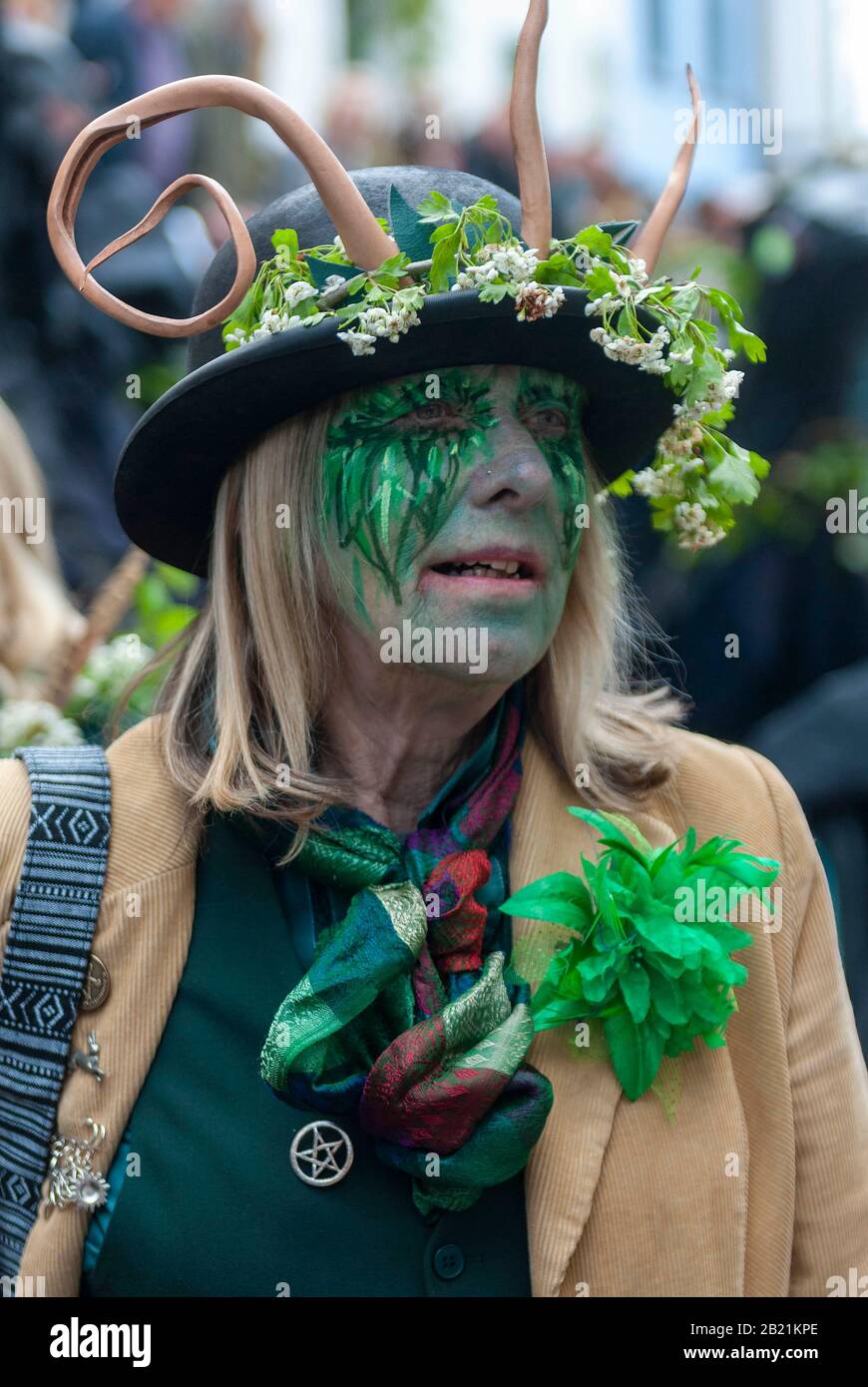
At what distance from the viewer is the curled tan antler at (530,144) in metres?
1.96

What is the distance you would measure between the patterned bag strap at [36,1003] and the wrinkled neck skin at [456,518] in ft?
1.70

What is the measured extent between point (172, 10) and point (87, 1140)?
5.30 meters

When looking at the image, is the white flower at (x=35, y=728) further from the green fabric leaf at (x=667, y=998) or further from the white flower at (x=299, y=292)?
the green fabric leaf at (x=667, y=998)

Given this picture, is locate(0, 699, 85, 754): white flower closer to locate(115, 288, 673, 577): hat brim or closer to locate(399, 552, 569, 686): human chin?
locate(115, 288, 673, 577): hat brim

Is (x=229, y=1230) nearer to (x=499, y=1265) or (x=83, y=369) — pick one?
(x=499, y=1265)

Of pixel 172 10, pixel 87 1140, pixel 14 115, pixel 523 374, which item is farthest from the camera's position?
pixel 172 10

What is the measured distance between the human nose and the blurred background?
4.96 feet

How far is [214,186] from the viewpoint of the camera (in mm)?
1953

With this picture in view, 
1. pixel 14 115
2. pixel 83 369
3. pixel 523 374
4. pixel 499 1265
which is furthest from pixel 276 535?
pixel 14 115

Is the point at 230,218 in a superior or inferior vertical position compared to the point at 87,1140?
superior

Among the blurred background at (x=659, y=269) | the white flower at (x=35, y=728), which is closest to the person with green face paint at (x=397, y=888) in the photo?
the white flower at (x=35, y=728)

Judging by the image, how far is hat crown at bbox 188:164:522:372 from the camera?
2.05 m

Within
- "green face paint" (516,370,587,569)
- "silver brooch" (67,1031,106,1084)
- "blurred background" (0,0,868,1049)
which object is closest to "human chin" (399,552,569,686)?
"green face paint" (516,370,587,569)

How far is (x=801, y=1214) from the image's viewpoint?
2.12 m
